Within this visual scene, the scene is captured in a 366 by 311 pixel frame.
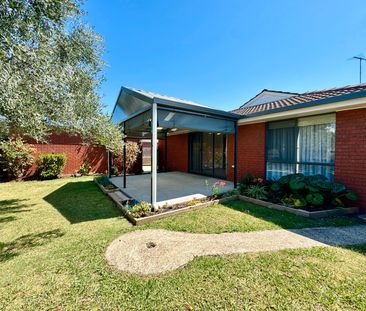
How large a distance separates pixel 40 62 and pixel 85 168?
10.2 metres

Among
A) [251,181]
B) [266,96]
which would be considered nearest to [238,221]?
[251,181]

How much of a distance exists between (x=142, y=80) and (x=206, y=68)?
472 cm

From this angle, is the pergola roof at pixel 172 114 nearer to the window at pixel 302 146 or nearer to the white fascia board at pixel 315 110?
the white fascia board at pixel 315 110

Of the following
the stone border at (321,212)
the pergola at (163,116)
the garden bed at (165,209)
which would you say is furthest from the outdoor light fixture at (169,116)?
the stone border at (321,212)

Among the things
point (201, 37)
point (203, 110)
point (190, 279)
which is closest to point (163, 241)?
point (190, 279)

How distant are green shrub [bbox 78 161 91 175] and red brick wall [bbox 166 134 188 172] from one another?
222 inches

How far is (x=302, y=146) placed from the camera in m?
6.71

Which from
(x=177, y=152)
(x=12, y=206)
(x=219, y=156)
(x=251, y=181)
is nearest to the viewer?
(x=12, y=206)

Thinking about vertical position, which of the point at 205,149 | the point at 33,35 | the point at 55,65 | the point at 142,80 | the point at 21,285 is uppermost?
the point at 142,80

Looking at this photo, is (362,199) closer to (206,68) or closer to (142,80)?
(206,68)

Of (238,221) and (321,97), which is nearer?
(238,221)

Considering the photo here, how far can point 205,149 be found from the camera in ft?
38.6

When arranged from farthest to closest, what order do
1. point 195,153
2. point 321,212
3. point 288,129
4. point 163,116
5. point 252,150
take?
1. point 195,153
2. point 252,150
3. point 288,129
4. point 163,116
5. point 321,212

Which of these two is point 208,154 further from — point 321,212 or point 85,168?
point 85,168
